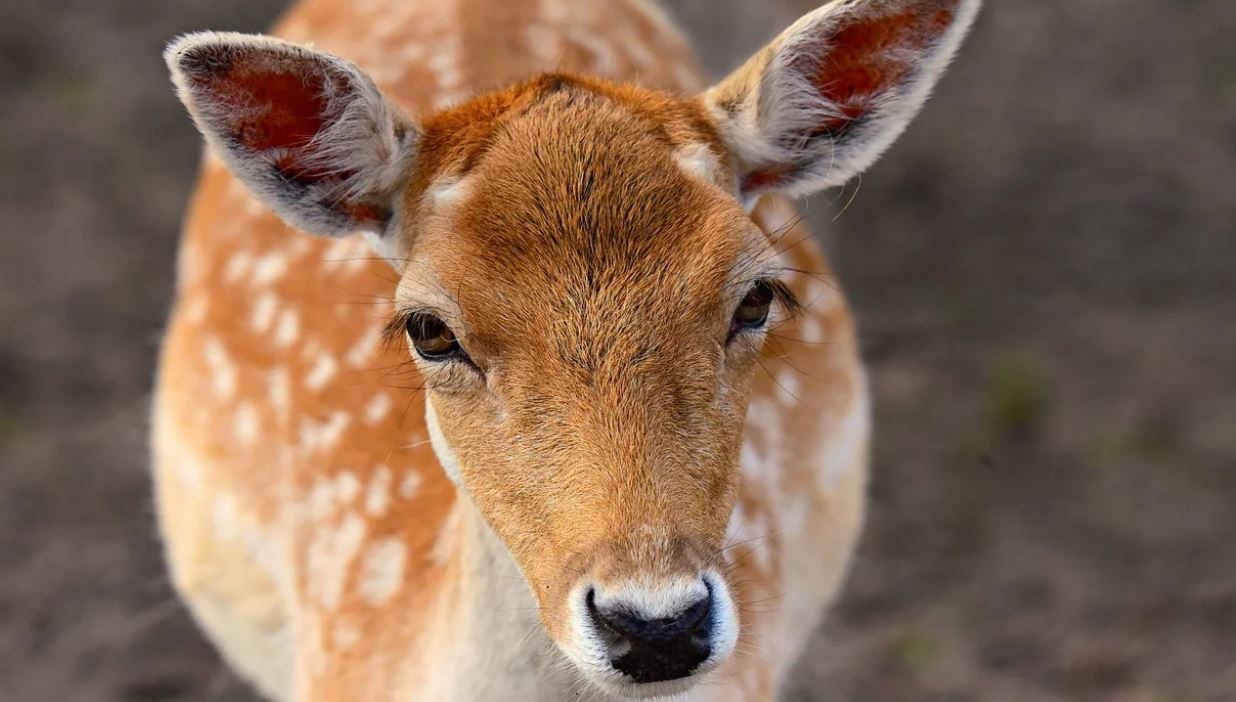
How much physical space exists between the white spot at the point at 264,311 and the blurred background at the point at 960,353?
4.45ft

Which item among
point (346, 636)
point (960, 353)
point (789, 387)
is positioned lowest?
point (960, 353)

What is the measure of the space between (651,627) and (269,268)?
2.05 m

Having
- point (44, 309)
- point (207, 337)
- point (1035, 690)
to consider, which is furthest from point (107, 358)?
point (1035, 690)

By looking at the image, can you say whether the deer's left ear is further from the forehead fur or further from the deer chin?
the deer chin

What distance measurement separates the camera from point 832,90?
273 centimetres

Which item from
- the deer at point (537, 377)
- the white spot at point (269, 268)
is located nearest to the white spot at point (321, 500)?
the deer at point (537, 377)

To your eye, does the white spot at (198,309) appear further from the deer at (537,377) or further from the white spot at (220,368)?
the deer at (537,377)

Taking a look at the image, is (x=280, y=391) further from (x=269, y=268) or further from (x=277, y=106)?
(x=277, y=106)

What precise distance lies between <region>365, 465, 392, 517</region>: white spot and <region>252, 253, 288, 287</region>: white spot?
67 centimetres

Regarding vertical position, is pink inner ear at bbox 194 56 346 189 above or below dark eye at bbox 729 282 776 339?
above

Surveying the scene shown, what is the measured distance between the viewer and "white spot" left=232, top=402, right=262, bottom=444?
376 cm

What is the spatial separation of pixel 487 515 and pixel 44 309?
159 inches

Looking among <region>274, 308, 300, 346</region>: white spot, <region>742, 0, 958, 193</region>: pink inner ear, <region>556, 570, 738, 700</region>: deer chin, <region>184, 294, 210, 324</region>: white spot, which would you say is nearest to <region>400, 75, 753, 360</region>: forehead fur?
<region>742, 0, 958, 193</region>: pink inner ear

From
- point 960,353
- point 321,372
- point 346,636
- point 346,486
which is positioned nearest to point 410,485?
point 346,486
